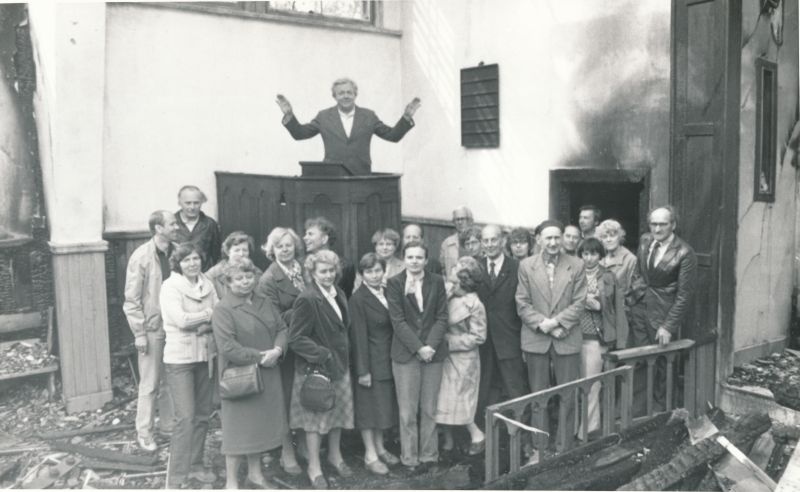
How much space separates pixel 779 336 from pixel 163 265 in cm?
477

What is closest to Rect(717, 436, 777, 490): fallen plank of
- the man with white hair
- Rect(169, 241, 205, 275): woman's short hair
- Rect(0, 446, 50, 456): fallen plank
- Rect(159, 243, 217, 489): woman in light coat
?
the man with white hair

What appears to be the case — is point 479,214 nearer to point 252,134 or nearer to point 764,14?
point 252,134

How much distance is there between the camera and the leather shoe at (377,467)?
168 inches

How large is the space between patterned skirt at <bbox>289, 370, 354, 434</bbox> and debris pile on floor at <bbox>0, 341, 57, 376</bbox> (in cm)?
269

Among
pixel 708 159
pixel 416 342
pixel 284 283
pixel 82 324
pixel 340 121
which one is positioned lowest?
pixel 82 324

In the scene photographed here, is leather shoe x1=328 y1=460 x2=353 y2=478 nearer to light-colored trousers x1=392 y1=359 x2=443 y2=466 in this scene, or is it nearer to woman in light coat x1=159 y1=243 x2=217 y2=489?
light-colored trousers x1=392 y1=359 x2=443 y2=466

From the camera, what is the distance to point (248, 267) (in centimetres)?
396

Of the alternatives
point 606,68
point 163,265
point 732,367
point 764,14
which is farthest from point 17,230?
point 764,14

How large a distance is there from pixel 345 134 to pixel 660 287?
8.66 ft

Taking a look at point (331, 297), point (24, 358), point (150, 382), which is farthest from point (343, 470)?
point (24, 358)

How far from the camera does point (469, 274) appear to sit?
4352mm

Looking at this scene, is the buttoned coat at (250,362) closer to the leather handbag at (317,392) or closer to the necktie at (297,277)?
the leather handbag at (317,392)

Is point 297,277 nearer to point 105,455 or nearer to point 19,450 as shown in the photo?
point 105,455

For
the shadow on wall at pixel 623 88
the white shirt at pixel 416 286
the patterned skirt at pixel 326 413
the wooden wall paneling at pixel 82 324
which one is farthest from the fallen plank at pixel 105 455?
the shadow on wall at pixel 623 88
